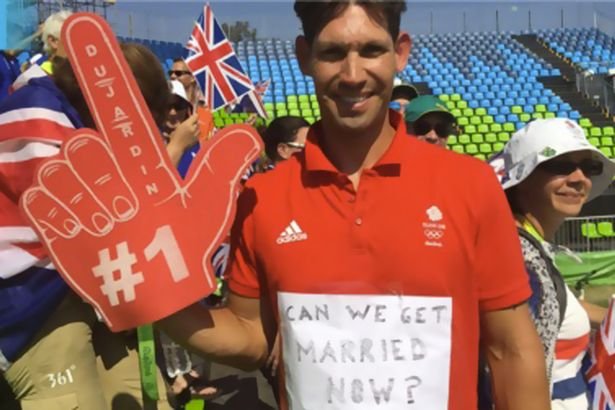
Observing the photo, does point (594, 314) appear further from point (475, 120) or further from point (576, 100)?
point (576, 100)

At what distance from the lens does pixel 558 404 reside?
255cm

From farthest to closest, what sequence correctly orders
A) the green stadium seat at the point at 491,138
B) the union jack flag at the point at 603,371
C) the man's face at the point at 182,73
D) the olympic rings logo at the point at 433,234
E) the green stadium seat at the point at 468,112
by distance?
the green stadium seat at the point at 468,112
the green stadium seat at the point at 491,138
the man's face at the point at 182,73
the union jack flag at the point at 603,371
the olympic rings logo at the point at 433,234

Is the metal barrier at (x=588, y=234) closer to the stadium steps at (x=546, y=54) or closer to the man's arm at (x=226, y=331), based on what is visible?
the man's arm at (x=226, y=331)

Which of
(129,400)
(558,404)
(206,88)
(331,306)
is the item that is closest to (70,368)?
(129,400)

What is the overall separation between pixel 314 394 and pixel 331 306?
0.19m

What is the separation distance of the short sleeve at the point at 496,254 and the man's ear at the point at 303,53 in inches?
17.6

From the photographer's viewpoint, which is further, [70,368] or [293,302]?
[70,368]

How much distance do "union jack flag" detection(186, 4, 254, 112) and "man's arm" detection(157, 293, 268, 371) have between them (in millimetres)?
6269

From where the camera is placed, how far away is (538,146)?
2.53 metres

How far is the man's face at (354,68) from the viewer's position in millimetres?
1731

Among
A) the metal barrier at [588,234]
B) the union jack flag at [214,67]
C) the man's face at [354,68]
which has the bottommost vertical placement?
the metal barrier at [588,234]

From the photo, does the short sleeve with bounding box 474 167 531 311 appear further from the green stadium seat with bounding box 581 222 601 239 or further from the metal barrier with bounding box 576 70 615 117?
the metal barrier with bounding box 576 70 615 117

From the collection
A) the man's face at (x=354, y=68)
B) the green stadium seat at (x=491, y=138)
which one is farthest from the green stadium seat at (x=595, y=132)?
the man's face at (x=354, y=68)

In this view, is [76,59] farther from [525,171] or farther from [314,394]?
[525,171]
